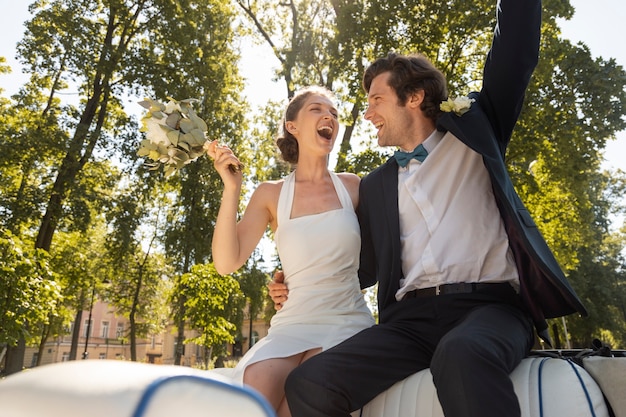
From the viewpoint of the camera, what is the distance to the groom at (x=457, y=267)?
2.22 metres

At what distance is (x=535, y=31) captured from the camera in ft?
9.62

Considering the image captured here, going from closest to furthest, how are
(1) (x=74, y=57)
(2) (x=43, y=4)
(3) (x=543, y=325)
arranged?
(3) (x=543, y=325) → (1) (x=74, y=57) → (2) (x=43, y=4)

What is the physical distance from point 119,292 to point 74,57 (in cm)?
1763

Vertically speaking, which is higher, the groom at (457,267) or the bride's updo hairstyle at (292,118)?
the bride's updo hairstyle at (292,118)

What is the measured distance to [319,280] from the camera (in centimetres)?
344

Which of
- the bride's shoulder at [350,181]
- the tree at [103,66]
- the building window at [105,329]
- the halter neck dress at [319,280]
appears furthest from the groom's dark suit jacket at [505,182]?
the building window at [105,329]

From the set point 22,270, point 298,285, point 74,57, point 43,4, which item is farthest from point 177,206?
point 298,285

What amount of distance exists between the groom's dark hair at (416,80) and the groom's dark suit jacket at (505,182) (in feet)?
1.17

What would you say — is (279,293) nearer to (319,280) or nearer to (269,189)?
(319,280)

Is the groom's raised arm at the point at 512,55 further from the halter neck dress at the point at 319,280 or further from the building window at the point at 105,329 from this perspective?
the building window at the point at 105,329

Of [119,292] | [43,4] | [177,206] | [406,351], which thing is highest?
[43,4]

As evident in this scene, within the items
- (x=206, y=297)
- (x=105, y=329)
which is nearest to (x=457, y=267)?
(x=206, y=297)

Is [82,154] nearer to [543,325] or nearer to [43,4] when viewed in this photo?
[43,4]

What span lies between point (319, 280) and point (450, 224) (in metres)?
0.97
